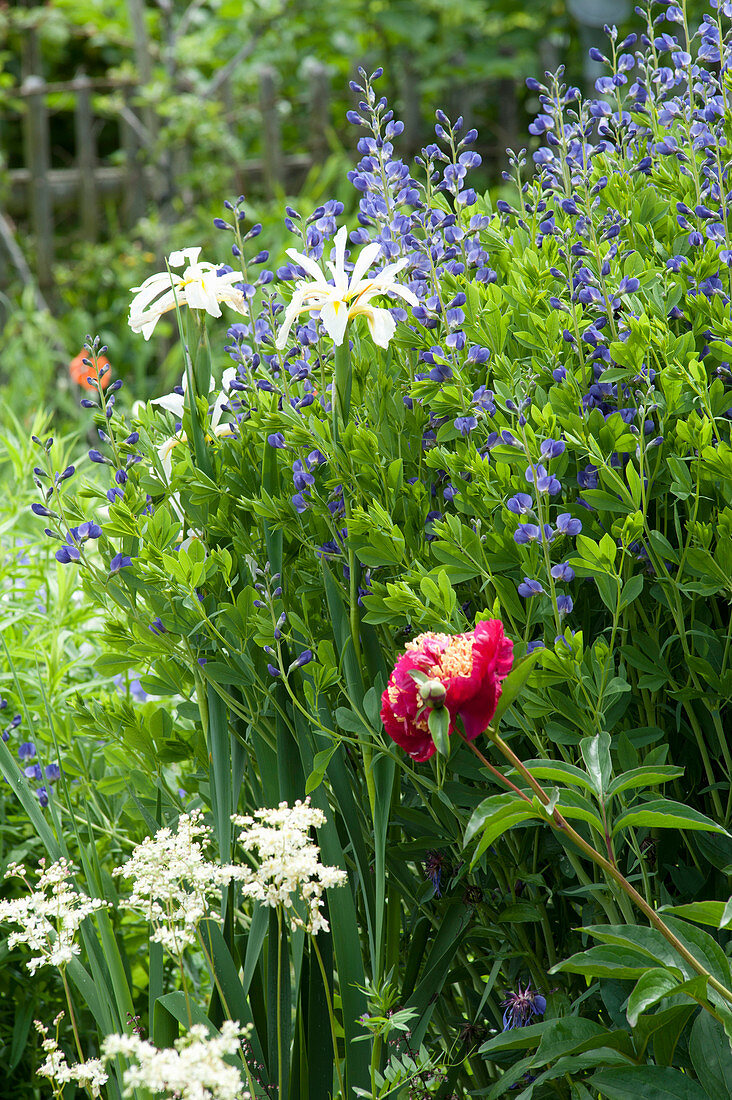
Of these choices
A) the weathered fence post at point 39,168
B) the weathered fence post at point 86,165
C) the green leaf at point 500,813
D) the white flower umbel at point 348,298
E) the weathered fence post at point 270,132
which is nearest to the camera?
the green leaf at point 500,813

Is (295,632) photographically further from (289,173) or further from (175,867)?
(289,173)

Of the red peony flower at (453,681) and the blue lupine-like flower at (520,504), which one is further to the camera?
the blue lupine-like flower at (520,504)

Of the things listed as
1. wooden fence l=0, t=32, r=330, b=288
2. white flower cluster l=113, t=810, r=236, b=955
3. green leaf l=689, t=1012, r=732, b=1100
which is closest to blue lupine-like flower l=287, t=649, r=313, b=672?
white flower cluster l=113, t=810, r=236, b=955

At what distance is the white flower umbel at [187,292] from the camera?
132cm

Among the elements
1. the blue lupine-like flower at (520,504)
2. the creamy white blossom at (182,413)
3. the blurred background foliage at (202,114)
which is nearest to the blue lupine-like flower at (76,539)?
the creamy white blossom at (182,413)

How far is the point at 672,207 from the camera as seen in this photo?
1.46 m

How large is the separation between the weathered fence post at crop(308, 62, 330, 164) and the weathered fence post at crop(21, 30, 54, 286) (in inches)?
61.6

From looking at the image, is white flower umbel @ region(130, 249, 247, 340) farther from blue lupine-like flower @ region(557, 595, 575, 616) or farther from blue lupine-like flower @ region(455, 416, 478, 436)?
blue lupine-like flower @ region(557, 595, 575, 616)

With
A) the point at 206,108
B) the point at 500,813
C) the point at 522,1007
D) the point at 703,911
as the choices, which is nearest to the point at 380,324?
the point at 500,813

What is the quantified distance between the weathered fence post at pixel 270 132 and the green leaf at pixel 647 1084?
19.3 ft

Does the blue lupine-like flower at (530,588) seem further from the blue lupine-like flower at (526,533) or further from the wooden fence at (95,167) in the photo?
the wooden fence at (95,167)

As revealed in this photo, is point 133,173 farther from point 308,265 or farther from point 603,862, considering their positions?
point 603,862

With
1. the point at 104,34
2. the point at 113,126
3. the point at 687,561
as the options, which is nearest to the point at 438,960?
the point at 687,561

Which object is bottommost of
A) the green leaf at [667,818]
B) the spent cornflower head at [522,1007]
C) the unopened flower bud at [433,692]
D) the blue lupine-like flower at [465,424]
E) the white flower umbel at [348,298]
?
the spent cornflower head at [522,1007]
